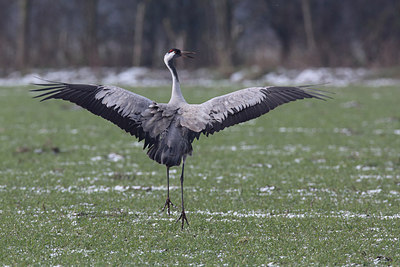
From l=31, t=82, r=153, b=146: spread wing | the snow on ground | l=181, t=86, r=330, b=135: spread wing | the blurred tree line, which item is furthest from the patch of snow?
the blurred tree line

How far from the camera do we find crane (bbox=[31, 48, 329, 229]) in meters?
6.06

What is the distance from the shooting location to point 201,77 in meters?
31.7

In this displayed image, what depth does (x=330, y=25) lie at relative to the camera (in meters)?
39.6

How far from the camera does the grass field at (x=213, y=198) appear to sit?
5.07 meters

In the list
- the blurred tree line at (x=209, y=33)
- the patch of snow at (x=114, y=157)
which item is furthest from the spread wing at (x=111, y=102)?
the blurred tree line at (x=209, y=33)

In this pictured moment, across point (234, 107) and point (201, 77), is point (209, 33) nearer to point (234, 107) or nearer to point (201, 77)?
point (201, 77)

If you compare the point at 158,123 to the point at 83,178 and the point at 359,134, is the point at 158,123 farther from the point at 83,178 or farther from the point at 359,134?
the point at 359,134

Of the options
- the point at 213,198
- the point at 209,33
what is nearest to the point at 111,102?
the point at 213,198

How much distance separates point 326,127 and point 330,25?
27.9m

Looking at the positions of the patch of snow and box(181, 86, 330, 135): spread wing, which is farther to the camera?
the patch of snow

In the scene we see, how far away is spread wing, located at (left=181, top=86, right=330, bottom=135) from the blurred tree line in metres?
25.0

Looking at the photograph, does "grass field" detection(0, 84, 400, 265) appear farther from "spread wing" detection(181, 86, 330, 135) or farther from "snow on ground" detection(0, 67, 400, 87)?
"snow on ground" detection(0, 67, 400, 87)

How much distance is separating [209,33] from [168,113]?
35539mm

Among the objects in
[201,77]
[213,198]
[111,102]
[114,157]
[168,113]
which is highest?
[201,77]
